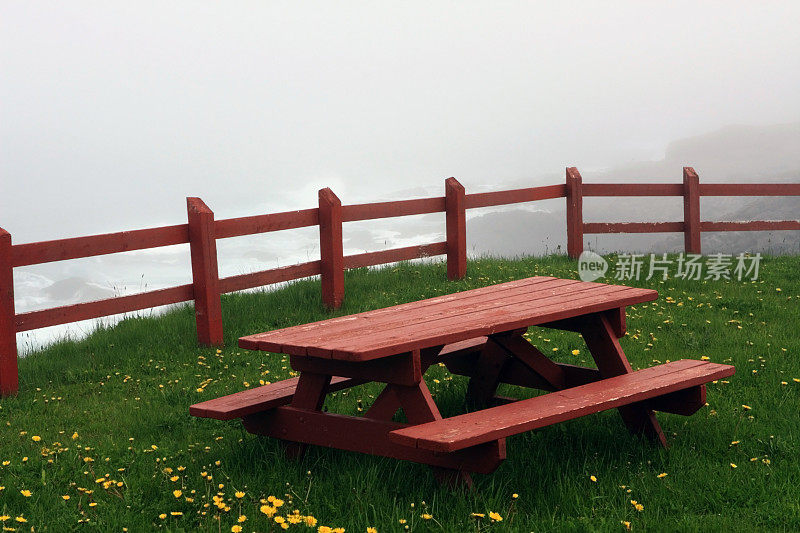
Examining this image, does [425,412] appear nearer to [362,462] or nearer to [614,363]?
[362,462]

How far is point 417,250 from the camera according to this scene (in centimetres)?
1066

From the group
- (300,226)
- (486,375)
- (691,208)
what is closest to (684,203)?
(691,208)

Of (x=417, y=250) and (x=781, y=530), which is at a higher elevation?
(x=417, y=250)

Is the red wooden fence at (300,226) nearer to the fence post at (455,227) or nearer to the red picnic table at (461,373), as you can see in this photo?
the fence post at (455,227)

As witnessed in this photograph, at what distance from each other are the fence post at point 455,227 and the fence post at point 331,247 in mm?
1890

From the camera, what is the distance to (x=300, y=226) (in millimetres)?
9297

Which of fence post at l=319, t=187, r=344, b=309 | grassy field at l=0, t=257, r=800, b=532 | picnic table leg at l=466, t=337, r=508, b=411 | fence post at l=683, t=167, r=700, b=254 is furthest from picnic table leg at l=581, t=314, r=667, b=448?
fence post at l=683, t=167, r=700, b=254

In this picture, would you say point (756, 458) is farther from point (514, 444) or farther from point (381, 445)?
point (381, 445)

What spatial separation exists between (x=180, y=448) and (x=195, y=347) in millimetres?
3147

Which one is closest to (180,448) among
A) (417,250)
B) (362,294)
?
(362,294)

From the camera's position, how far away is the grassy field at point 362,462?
4.12 meters

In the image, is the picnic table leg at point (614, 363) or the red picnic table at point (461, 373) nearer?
the red picnic table at point (461, 373)

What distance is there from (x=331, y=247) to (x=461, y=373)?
364 centimetres

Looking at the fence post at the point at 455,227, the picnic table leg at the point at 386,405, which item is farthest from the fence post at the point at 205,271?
the picnic table leg at the point at 386,405
